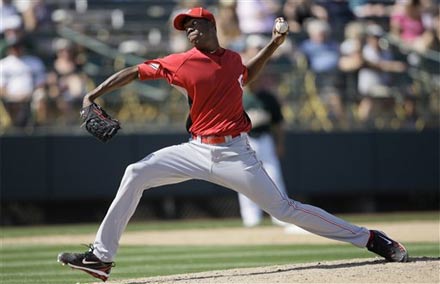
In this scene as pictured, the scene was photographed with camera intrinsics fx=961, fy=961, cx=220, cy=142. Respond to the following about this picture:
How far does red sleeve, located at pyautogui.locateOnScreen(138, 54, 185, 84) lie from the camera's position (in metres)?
7.14

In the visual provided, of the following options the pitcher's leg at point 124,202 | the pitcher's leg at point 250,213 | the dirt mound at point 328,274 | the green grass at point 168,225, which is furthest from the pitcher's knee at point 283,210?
the pitcher's leg at point 250,213

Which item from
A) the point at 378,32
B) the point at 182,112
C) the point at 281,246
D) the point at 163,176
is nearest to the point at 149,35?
the point at 182,112

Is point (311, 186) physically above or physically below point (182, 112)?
below

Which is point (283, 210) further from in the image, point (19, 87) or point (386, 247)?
point (19, 87)

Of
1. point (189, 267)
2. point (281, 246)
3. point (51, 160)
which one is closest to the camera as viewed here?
point (189, 267)

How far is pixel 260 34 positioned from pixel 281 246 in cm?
617

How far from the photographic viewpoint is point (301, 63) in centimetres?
1576

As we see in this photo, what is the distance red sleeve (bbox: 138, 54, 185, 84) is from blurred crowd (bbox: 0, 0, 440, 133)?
693 cm

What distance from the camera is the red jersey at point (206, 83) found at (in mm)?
7121

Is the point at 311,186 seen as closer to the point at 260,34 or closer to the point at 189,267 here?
the point at 260,34

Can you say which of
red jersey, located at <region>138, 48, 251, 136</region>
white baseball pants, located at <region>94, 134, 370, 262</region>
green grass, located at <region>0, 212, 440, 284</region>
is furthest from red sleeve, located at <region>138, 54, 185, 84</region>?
green grass, located at <region>0, 212, 440, 284</region>

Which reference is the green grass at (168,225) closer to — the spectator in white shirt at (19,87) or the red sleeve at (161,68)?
the spectator in white shirt at (19,87)

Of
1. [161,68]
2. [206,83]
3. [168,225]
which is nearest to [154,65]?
[161,68]

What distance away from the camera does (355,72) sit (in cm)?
1578
